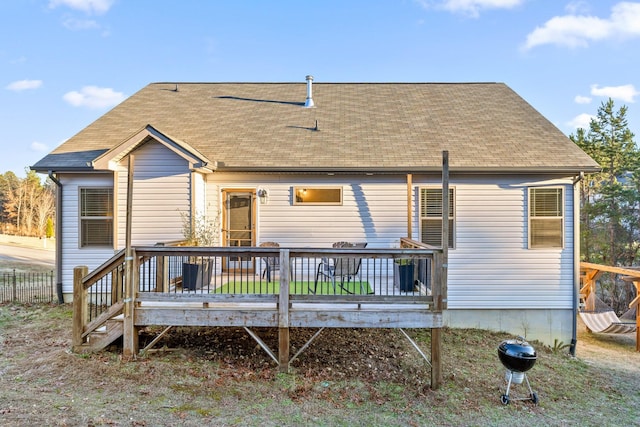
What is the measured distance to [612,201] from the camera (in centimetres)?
1669

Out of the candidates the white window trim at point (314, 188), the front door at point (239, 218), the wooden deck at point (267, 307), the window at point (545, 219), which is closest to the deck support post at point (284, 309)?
the wooden deck at point (267, 307)

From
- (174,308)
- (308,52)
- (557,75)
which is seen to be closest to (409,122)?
(174,308)

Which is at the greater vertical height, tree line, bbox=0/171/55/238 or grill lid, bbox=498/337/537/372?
tree line, bbox=0/171/55/238

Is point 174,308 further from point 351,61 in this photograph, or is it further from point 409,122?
point 351,61

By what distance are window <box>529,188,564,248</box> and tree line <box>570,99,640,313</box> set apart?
9.16 m

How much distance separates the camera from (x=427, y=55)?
51.2 ft

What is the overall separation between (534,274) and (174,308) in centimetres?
715

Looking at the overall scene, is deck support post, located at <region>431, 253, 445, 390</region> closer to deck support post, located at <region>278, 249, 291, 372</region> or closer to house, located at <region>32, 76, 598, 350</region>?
deck support post, located at <region>278, 249, 291, 372</region>

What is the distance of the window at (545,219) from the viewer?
25.8ft

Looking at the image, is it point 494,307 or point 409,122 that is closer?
point 494,307

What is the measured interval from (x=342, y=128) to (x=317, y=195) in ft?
7.25

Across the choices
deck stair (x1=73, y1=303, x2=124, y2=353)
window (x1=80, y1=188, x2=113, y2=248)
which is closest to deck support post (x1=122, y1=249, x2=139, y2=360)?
deck stair (x1=73, y1=303, x2=124, y2=353)

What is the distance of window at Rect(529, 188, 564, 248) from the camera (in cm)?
787

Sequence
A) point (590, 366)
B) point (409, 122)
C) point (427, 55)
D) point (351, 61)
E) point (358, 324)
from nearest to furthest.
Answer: point (358, 324) → point (590, 366) → point (409, 122) → point (427, 55) → point (351, 61)
